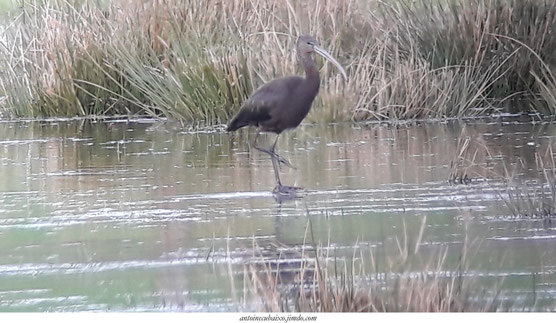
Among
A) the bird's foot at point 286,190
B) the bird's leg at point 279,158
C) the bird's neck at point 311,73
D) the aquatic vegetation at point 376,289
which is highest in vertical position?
the bird's neck at point 311,73

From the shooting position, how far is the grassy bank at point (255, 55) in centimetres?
529

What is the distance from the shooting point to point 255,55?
5219 mm

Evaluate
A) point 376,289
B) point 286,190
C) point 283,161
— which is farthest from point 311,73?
point 376,289

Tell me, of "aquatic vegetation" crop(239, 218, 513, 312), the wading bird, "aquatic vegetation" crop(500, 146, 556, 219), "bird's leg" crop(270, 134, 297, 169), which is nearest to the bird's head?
the wading bird

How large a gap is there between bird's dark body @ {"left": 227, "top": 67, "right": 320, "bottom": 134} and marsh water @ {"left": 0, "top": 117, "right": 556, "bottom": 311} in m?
0.16

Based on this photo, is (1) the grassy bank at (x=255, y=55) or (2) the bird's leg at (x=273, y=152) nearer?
(2) the bird's leg at (x=273, y=152)

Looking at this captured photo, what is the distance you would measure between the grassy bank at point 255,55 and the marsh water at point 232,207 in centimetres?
15

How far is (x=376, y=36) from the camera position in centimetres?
539

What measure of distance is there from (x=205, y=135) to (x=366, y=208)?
1.33m

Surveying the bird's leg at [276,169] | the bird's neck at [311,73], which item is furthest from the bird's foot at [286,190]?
the bird's neck at [311,73]

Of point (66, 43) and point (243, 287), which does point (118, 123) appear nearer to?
point (66, 43)

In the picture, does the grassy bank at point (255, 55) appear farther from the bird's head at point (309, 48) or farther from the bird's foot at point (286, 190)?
the bird's foot at point (286, 190)

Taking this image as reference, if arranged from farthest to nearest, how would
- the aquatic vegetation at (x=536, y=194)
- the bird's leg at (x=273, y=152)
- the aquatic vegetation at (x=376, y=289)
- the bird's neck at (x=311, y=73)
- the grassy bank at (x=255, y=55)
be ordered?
1. the grassy bank at (x=255, y=55)
2. the bird's leg at (x=273, y=152)
3. the bird's neck at (x=311, y=73)
4. the aquatic vegetation at (x=536, y=194)
5. the aquatic vegetation at (x=376, y=289)

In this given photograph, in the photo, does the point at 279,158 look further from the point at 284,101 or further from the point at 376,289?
the point at 376,289
